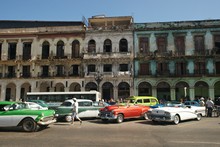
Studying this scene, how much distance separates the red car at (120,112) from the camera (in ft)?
46.7

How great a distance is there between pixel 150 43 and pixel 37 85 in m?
19.1

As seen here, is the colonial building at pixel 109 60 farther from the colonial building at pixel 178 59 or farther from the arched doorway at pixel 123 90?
the colonial building at pixel 178 59

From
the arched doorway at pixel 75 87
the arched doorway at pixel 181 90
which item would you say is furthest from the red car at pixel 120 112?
the arched doorway at pixel 75 87

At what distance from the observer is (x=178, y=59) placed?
105ft

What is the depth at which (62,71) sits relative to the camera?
34156 mm

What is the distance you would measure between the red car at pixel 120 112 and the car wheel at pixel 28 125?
507cm

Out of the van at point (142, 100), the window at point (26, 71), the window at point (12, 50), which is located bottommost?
the van at point (142, 100)

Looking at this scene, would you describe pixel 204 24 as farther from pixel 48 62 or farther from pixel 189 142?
pixel 189 142

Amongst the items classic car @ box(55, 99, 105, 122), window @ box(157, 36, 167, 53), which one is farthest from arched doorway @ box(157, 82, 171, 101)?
classic car @ box(55, 99, 105, 122)

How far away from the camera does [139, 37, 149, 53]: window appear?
33.2m

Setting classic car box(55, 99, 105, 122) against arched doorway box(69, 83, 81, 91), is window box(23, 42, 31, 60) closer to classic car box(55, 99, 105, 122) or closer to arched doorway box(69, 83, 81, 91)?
arched doorway box(69, 83, 81, 91)

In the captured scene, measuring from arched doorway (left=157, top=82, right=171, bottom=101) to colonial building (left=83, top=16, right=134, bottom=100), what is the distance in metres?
4.26

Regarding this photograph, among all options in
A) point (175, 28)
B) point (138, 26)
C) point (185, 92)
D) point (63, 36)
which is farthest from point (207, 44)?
point (63, 36)

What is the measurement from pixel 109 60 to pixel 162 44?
8.63 m
